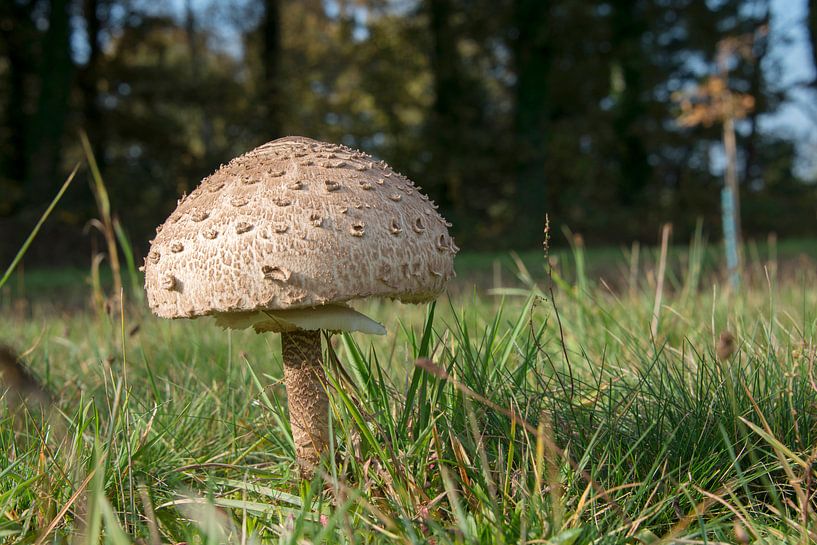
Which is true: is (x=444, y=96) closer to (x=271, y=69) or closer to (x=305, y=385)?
(x=271, y=69)

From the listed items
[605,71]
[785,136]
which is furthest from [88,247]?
[785,136]

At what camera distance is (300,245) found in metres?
1.67

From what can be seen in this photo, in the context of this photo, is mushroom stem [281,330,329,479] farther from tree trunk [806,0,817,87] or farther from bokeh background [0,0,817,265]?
tree trunk [806,0,817,87]

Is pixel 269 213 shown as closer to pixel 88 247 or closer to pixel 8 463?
pixel 8 463

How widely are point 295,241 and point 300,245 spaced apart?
0.06ft

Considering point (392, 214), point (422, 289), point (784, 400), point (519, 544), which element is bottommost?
point (519, 544)

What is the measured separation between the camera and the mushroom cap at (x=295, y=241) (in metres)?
1.66

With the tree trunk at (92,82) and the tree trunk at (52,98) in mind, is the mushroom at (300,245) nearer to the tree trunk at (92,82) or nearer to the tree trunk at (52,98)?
the tree trunk at (52,98)

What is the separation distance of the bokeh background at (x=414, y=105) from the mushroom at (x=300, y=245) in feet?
40.8

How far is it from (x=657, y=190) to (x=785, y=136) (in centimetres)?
1384

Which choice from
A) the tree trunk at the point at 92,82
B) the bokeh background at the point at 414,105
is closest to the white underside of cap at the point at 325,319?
the bokeh background at the point at 414,105

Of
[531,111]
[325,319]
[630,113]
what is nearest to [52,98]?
[531,111]

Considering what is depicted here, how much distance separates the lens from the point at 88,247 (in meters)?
13.0

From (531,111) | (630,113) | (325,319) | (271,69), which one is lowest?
(325,319)
